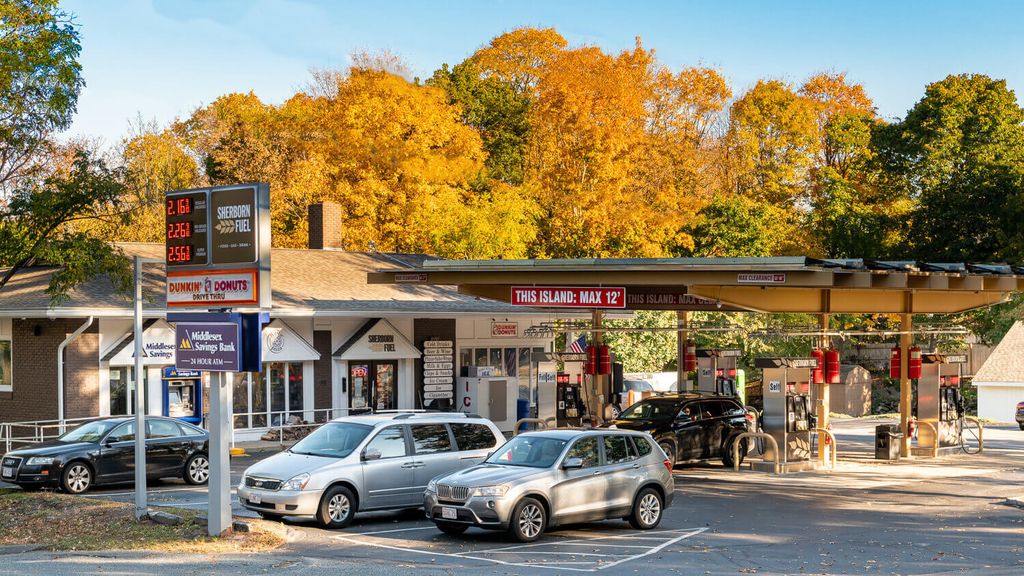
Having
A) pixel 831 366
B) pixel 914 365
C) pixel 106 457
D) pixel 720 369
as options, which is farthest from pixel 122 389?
pixel 914 365

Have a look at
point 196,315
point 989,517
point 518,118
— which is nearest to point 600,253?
point 518,118

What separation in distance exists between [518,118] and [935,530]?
44.2 m

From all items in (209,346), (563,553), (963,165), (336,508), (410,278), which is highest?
(963,165)

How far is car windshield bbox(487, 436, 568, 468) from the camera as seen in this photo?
54.9 feet

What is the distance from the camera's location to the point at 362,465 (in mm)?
17531

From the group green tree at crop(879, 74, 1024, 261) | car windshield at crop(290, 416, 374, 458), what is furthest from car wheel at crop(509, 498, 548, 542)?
green tree at crop(879, 74, 1024, 261)

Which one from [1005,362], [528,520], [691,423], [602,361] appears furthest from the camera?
[1005,362]

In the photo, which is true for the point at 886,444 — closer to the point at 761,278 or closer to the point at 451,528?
the point at 761,278

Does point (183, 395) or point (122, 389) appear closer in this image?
point (122, 389)

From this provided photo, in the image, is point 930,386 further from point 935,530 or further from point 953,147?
point 953,147

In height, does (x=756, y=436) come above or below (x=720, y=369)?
below

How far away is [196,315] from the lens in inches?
651

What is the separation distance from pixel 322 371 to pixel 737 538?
1781 cm

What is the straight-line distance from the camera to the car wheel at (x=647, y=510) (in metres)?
17.4
